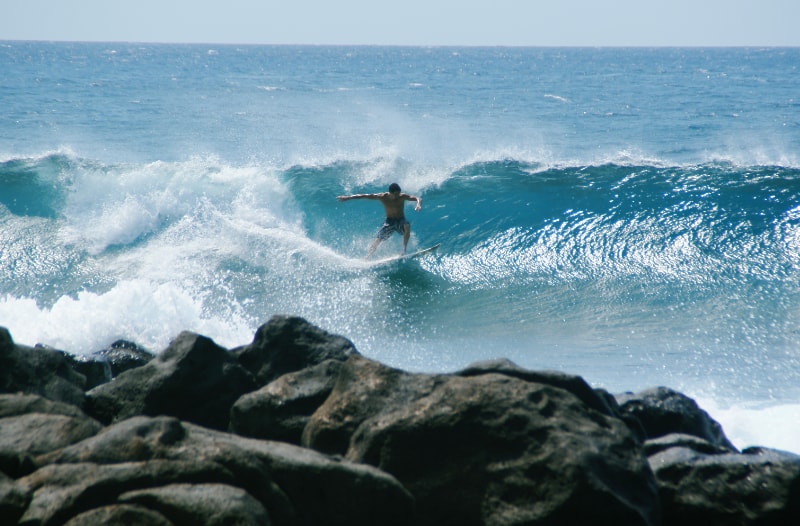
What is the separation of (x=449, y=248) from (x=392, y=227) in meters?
1.30

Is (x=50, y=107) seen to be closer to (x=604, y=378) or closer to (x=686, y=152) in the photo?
(x=686, y=152)

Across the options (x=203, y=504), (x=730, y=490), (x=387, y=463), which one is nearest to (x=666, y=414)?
(x=730, y=490)

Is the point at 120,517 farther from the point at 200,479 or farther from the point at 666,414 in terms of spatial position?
the point at 666,414

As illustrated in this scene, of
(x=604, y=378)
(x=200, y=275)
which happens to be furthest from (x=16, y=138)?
(x=604, y=378)

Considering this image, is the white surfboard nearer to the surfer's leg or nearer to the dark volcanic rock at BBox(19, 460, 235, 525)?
the surfer's leg

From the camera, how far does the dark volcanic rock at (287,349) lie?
17.4ft

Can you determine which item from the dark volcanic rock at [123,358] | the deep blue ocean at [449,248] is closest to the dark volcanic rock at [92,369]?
the dark volcanic rock at [123,358]

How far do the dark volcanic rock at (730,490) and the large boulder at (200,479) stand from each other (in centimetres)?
140

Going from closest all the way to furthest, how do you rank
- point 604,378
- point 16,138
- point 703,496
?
point 703,496
point 604,378
point 16,138

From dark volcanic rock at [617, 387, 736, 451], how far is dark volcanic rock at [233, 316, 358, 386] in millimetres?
1914

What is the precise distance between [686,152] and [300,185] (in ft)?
36.5

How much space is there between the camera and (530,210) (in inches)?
557

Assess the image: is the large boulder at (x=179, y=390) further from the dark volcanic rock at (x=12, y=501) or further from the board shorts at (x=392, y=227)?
the board shorts at (x=392, y=227)

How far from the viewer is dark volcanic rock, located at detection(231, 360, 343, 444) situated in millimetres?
4246
